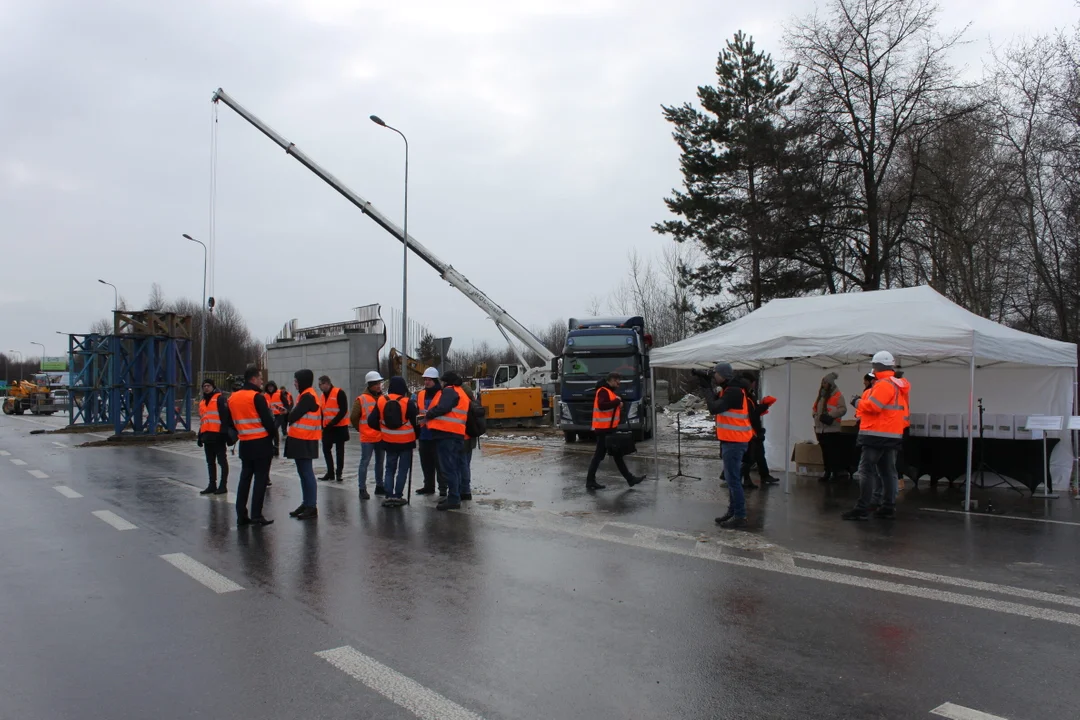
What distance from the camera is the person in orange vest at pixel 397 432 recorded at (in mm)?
9414

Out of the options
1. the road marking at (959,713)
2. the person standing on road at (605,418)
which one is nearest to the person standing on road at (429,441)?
the person standing on road at (605,418)

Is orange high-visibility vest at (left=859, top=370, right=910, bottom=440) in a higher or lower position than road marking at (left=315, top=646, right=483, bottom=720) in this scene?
higher

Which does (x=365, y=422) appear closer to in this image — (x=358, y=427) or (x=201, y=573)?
(x=358, y=427)

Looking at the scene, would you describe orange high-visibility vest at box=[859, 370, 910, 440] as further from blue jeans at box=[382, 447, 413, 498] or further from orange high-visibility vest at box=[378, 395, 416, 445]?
blue jeans at box=[382, 447, 413, 498]

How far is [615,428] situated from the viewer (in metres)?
10.8

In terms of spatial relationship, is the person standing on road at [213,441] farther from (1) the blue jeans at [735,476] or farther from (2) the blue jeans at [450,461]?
(1) the blue jeans at [735,476]

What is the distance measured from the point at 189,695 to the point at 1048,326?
2480 centimetres

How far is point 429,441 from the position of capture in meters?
10.0

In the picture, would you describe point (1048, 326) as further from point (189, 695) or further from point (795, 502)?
point (189, 695)

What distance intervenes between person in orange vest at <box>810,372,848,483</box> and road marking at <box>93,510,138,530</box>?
31.2 feet

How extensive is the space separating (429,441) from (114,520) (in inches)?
154

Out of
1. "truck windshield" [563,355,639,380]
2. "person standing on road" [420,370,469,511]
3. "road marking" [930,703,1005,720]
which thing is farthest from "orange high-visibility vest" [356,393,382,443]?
"truck windshield" [563,355,639,380]

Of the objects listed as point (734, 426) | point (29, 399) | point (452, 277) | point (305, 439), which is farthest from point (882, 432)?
point (29, 399)

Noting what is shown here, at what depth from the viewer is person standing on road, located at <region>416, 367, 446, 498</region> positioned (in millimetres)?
9398
